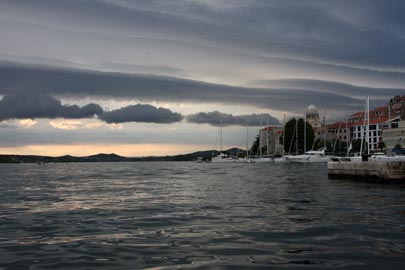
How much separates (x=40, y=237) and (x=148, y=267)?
5689 mm

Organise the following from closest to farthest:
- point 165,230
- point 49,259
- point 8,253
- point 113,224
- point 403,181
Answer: point 49,259 < point 8,253 < point 165,230 < point 113,224 < point 403,181

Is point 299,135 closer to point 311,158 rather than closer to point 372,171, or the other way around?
point 311,158

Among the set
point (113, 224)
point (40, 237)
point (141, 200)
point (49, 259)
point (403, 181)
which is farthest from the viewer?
point (403, 181)

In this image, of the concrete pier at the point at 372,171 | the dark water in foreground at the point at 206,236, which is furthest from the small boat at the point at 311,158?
the dark water in foreground at the point at 206,236

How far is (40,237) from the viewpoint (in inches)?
551

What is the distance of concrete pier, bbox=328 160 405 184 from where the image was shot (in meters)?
36.9

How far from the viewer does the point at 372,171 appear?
39.8 meters

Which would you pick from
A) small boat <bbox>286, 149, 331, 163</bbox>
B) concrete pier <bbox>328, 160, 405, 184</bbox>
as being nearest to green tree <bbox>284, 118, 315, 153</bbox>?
small boat <bbox>286, 149, 331, 163</bbox>

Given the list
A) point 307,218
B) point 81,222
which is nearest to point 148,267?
point 81,222

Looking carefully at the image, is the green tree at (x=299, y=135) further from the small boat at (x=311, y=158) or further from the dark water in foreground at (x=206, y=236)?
the dark water in foreground at (x=206, y=236)

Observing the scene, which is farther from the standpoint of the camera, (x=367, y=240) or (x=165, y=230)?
(x=165, y=230)

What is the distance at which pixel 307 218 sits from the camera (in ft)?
57.8

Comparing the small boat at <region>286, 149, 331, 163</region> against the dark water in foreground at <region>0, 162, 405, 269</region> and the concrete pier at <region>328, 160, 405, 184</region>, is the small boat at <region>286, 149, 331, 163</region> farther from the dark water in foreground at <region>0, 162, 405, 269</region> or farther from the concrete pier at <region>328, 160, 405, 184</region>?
the dark water in foreground at <region>0, 162, 405, 269</region>

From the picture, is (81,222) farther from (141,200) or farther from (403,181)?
(403,181)
